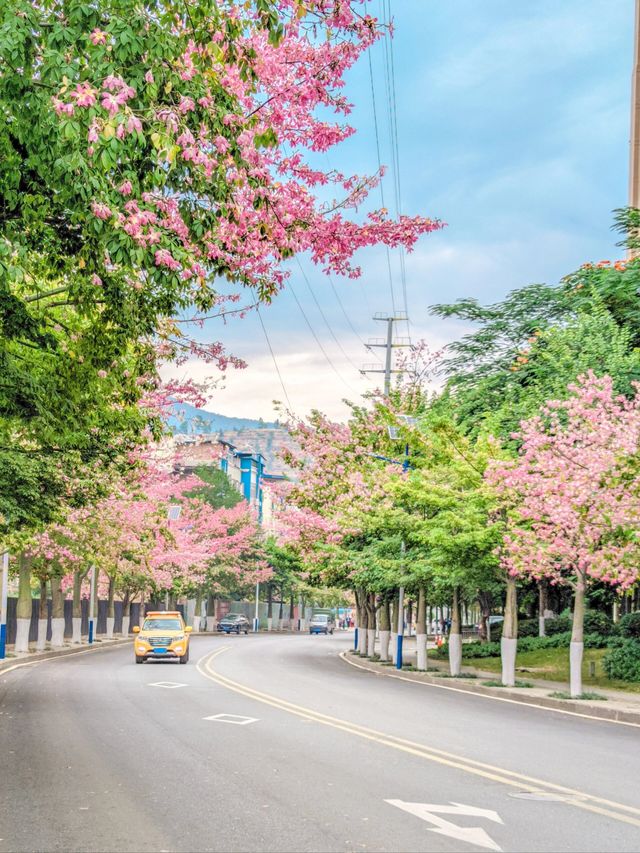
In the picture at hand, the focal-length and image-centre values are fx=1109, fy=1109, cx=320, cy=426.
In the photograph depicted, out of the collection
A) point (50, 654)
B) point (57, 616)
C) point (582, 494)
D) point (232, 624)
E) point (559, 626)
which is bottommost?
point (50, 654)

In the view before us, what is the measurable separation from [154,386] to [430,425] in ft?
55.4

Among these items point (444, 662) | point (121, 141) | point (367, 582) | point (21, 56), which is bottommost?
point (444, 662)

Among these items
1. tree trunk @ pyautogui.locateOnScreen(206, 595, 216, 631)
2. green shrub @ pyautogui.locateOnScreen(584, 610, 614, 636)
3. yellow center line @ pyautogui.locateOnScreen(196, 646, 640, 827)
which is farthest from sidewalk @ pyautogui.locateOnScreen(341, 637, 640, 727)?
tree trunk @ pyautogui.locateOnScreen(206, 595, 216, 631)

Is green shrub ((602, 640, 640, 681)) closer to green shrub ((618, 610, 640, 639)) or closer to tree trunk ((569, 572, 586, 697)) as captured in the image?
tree trunk ((569, 572, 586, 697))

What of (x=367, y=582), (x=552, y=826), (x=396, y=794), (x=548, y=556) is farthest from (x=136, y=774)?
(x=367, y=582)

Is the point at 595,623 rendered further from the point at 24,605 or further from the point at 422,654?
the point at 24,605

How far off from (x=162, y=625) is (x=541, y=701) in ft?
53.6

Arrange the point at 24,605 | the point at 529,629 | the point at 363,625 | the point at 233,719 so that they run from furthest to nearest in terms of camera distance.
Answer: the point at 363,625 → the point at 529,629 → the point at 24,605 → the point at 233,719

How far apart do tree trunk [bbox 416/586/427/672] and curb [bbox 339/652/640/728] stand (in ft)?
6.32

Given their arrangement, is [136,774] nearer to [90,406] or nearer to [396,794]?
[396,794]

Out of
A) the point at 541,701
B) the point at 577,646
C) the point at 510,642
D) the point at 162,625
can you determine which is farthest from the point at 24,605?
the point at 541,701

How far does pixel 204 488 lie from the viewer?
84.1 meters

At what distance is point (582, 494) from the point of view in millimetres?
20641

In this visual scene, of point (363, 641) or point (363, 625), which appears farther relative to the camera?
point (363, 625)
